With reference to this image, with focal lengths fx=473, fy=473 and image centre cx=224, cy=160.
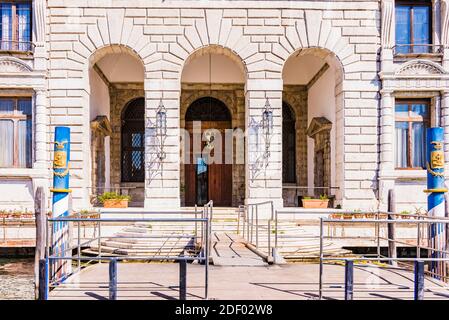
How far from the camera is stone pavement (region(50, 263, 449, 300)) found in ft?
24.2

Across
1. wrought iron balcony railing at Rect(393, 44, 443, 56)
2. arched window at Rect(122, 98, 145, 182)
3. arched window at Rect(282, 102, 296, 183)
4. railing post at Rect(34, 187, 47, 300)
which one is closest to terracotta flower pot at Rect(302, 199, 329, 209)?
arched window at Rect(282, 102, 296, 183)

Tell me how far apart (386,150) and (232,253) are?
788cm

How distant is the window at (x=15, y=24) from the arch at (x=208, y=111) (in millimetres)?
7831

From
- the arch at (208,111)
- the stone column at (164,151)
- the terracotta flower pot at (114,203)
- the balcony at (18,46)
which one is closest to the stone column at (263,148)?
the stone column at (164,151)

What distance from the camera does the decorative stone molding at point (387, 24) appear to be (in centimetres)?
1652

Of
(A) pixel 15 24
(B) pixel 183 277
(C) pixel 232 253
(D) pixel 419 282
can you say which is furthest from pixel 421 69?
(A) pixel 15 24

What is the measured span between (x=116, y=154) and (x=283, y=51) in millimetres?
9373

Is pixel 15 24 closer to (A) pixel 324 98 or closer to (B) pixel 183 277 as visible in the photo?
(A) pixel 324 98

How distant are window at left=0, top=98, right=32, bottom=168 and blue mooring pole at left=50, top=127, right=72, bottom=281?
25.6ft

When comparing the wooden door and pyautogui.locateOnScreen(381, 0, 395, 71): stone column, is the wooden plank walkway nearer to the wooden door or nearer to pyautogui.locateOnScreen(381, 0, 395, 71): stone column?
the wooden door

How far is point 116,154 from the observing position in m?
21.7

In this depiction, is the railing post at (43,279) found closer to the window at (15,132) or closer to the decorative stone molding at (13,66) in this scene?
the window at (15,132)

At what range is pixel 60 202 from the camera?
930 cm
